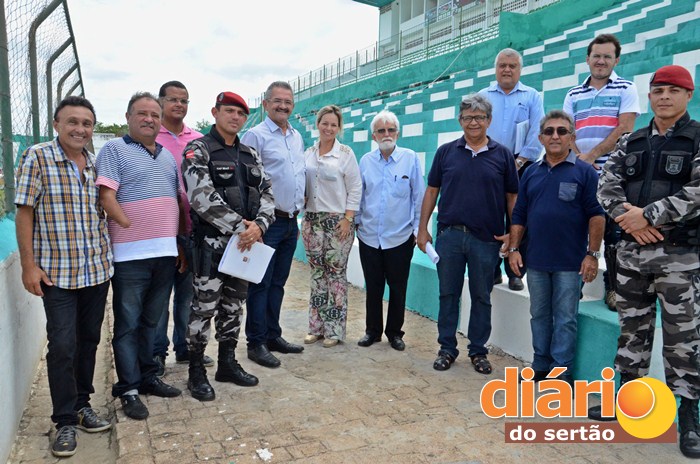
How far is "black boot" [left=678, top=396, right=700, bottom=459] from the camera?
2.45 metres

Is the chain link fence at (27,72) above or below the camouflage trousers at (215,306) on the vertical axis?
above

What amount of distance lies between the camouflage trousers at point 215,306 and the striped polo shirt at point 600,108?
2.42 meters

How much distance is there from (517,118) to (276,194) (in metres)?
1.83

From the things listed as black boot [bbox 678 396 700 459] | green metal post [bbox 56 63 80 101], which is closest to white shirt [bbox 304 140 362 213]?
black boot [bbox 678 396 700 459]

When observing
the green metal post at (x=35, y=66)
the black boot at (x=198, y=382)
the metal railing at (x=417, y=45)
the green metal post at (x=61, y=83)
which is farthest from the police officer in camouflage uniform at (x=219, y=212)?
the metal railing at (x=417, y=45)

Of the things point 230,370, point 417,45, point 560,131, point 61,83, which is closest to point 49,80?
point 61,83

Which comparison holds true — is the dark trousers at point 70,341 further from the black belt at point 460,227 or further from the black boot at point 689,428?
the black boot at point 689,428

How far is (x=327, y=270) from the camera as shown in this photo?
13.2ft

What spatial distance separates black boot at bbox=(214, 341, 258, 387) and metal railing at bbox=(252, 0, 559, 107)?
1281 centimetres

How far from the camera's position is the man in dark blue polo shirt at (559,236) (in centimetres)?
303

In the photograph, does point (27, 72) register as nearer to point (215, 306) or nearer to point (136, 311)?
point (136, 311)

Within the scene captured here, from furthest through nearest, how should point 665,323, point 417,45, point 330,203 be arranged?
1. point 417,45
2. point 330,203
3. point 665,323

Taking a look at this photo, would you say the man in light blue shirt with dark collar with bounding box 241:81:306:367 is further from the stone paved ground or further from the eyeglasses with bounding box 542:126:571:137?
the eyeglasses with bounding box 542:126:571:137

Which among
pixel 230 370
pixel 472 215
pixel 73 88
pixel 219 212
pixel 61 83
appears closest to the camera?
pixel 219 212
